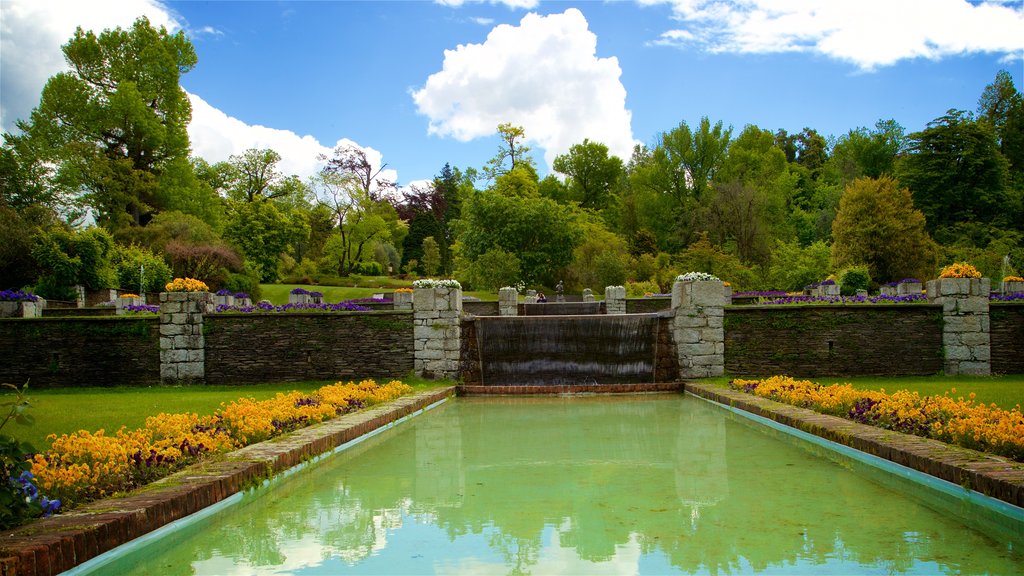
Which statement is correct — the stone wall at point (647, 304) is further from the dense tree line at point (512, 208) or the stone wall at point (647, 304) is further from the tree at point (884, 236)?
the tree at point (884, 236)

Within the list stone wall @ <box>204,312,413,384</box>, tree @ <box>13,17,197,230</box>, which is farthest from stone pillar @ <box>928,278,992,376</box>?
tree @ <box>13,17,197,230</box>

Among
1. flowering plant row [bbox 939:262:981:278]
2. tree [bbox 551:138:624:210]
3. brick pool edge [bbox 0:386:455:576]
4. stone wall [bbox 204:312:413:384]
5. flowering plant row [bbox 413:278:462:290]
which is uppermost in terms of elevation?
tree [bbox 551:138:624:210]

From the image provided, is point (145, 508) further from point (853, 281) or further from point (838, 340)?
point (853, 281)

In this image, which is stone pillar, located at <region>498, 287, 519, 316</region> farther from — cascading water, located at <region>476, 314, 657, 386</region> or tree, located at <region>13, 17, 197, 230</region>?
tree, located at <region>13, 17, 197, 230</region>

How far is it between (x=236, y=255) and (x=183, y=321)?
2544 centimetres

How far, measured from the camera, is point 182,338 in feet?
46.8

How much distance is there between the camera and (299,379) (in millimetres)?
14141

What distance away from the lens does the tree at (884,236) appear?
34.5 m

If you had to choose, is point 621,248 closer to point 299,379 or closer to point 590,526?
point 299,379

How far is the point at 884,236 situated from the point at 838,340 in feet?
82.2

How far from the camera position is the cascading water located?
1448 cm

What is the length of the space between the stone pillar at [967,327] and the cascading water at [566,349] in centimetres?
552

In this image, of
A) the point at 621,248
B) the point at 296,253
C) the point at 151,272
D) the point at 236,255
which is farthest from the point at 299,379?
the point at 296,253

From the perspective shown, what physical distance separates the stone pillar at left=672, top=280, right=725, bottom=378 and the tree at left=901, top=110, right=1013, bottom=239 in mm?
33322
